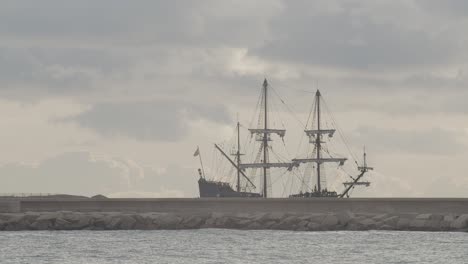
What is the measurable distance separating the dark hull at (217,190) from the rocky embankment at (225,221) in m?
35.0

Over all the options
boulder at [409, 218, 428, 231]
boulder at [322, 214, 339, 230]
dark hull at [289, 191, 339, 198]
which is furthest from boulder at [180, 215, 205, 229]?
dark hull at [289, 191, 339, 198]

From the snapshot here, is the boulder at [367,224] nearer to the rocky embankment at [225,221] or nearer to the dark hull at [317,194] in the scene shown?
the rocky embankment at [225,221]

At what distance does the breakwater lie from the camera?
76.9 m

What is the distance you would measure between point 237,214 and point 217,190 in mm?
35227

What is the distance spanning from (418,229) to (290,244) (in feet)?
Answer: 44.9

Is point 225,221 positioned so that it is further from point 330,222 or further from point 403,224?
point 403,224

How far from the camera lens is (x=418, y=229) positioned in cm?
7606

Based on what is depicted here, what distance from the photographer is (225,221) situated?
78.6 meters

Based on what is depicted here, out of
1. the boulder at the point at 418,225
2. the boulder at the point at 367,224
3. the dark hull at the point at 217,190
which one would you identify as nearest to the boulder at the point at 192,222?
the boulder at the point at 367,224

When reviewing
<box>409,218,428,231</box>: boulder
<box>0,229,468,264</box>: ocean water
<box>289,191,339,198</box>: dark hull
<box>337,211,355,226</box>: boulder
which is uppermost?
<box>289,191,339,198</box>: dark hull

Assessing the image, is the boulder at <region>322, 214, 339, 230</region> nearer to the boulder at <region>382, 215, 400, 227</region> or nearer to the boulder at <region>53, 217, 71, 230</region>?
the boulder at <region>382, 215, 400, 227</region>

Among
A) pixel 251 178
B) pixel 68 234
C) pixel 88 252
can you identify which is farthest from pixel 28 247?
pixel 251 178

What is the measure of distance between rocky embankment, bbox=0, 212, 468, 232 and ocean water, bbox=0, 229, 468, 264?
2.61 metres

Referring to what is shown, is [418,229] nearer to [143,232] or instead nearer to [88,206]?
[143,232]
